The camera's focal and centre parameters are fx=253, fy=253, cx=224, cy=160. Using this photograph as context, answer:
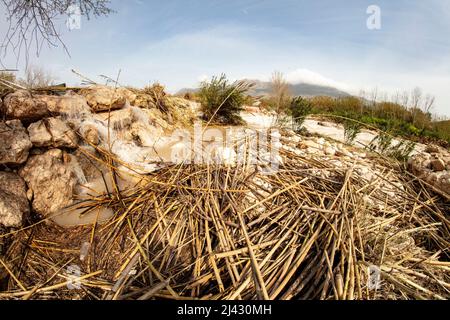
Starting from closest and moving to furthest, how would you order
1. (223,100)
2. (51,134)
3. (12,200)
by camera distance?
(12,200) < (51,134) < (223,100)

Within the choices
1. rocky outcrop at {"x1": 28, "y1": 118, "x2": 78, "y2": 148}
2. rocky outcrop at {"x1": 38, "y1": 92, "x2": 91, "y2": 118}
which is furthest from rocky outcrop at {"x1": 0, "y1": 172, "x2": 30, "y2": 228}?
rocky outcrop at {"x1": 38, "y1": 92, "x2": 91, "y2": 118}

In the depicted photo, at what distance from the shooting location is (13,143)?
1.83m

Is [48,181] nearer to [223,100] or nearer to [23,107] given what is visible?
[23,107]

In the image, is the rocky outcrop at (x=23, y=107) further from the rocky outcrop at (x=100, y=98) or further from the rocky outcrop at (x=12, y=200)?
the rocky outcrop at (x=100, y=98)

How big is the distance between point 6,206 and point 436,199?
287 centimetres

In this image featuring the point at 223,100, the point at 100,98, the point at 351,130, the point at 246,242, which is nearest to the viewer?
the point at 246,242

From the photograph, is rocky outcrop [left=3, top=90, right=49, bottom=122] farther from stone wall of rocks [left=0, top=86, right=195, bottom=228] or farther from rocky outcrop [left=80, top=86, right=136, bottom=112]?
rocky outcrop [left=80, top=86, right=136, bottom=112]

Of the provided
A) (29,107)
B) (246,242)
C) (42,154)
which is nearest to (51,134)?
(42,154)

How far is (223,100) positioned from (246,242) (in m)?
3.65

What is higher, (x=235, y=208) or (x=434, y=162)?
(x=434, y=162)

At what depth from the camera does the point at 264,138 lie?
2309 millimetres

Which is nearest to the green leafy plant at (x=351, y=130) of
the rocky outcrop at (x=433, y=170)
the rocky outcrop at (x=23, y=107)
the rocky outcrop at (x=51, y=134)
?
the rocky outcrop at (x=433, y=170)
